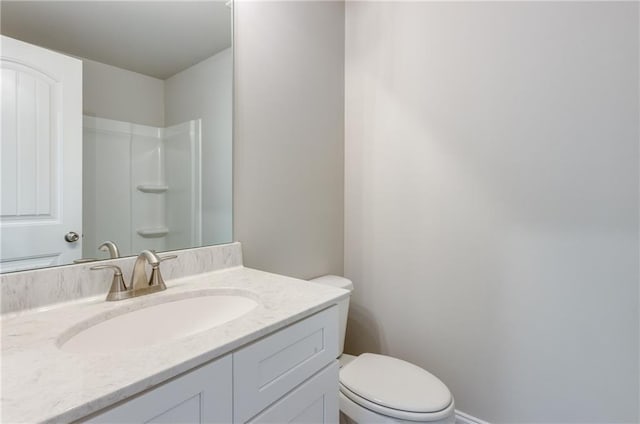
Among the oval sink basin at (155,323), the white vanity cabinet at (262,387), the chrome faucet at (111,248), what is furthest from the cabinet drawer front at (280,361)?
the chrome faucet at (111,248)

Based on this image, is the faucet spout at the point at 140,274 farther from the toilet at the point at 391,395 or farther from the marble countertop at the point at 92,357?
the toilet at the point at 391,395

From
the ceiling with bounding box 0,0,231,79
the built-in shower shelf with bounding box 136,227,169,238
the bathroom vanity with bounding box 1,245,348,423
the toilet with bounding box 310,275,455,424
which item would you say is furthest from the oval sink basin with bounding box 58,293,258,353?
the ceiling with bounding box 0,0,231,79

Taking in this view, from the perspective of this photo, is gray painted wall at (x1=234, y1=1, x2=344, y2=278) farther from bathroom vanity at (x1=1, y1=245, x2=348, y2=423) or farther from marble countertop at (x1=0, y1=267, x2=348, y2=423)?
marble countertop at (x1=0, y1=267, x2=348, y2=423)

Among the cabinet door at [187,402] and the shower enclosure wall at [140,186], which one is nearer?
the cabinet door at [187,402]

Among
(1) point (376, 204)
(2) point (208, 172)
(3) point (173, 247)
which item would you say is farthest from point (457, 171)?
(3) point (173, 247)

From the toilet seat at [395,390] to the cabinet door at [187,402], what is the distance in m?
0.65

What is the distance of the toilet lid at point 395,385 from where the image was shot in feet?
3.50

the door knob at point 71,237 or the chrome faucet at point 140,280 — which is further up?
the door knob at point 71,237

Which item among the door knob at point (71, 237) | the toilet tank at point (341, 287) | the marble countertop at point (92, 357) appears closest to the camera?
the marble countertop at point (92, 357)

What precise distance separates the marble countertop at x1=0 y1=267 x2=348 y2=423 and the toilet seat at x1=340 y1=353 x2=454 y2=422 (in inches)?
18.7

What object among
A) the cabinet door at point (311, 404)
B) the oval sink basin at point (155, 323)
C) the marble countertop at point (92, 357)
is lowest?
the cabinet door at point (311, 404)

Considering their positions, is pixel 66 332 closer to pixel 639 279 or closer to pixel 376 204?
pixel 376 204

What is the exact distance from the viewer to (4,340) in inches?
24.5

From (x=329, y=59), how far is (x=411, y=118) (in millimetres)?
566
